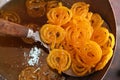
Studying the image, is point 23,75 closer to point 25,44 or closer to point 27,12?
point 25,44

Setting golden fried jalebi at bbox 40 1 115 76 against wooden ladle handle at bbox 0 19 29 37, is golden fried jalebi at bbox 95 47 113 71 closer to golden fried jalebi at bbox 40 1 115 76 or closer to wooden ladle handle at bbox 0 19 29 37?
golden fried jalebi at bbox 40 1 115 76

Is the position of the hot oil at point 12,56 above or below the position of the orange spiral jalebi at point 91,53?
below

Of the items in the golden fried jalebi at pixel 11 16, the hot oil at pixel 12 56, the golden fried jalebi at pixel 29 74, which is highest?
the golden fried jalebi at pixel 11 16

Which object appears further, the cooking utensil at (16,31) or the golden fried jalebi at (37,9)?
the golden fried jalebi at (37,9)

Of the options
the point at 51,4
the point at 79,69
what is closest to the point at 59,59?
the point at 79,69

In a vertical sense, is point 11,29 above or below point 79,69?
above

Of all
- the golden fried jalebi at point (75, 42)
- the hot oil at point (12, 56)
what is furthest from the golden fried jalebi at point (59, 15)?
the hot oil at point (12, 56)

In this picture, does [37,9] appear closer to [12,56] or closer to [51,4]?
[51,4]

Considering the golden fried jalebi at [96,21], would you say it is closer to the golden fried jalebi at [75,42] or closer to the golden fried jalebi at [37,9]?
the golden fried jalebi at [75,42]
